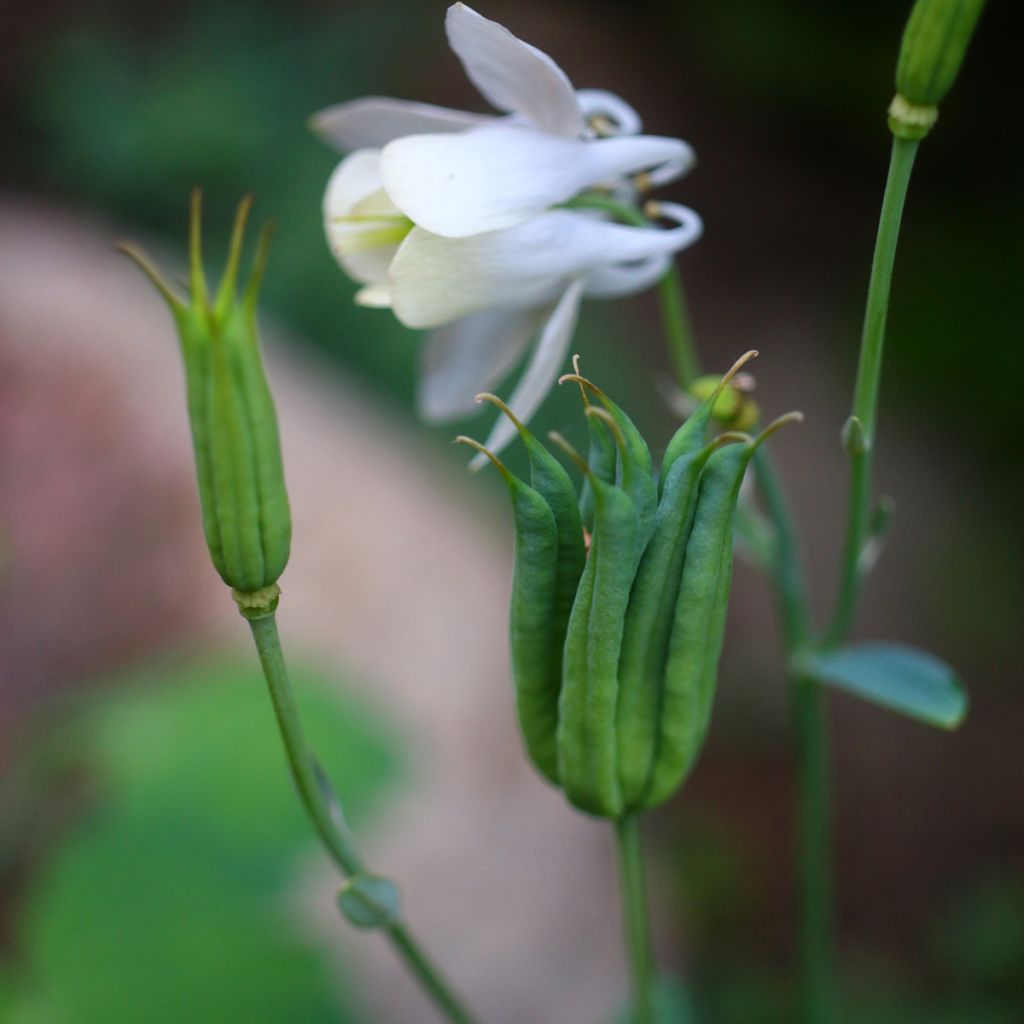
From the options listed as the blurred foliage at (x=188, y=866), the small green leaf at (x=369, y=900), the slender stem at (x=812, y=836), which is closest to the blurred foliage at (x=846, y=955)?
the blurred foliage at (x=188, y=866)

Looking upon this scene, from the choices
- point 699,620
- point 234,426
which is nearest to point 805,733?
point 699,620

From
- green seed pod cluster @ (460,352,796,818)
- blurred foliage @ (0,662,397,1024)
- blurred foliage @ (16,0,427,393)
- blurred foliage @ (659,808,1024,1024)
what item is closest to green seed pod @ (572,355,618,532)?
green seed pod cluster @ (460,352,796,818)

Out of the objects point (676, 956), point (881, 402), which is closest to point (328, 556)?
point (676, 956)

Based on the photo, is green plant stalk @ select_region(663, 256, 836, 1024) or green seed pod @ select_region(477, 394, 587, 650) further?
green plant stalk @ select_region(663, 256, 836, 1024)

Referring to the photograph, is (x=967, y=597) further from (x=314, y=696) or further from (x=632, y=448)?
(x=632, y=448)

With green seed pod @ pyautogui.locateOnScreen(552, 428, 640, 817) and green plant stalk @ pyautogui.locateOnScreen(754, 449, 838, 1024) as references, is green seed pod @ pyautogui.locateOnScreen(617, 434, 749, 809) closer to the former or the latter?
green seed pod @ pyautogui.locateOnScreen(552, 428, 640, 817)

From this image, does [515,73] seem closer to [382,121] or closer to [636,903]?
[382,121]

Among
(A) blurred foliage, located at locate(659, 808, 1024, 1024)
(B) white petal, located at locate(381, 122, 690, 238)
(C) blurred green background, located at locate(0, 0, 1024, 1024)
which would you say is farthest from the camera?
(A) blurred foliage, located at locate(659, 808, 1024, 1024)
